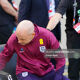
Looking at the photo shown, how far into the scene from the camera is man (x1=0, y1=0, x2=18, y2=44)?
3.90m

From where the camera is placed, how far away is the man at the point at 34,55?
2953 mm

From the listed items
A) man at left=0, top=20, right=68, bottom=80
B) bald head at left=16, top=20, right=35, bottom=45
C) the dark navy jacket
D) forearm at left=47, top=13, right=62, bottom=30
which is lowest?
man at left=0, top=20, right=68, bottom=80

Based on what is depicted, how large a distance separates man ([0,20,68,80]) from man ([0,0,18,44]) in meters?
0.98

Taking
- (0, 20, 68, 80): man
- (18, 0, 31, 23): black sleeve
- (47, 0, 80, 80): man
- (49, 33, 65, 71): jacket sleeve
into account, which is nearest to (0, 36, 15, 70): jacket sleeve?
(0, 20, 68, 80): man

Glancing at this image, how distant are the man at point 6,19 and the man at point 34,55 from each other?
975 millimetres

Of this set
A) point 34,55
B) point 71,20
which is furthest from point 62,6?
point 34,55

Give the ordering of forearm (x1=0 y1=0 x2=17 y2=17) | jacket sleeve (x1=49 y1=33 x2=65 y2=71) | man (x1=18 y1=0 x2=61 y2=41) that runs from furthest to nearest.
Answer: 1. forearm (x1=0 y1=0 x2=17 y2=17)
2. man (x1=18 y1=0 x2=61 y2=41)
3. jacket sleeve (x1=49 y1=33 x2=65 y2=71)

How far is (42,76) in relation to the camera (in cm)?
307

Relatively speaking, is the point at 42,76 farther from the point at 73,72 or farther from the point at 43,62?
the point at 73,72

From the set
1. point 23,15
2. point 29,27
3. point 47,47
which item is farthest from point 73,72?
point 29,27

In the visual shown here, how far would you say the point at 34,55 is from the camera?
3021 mm

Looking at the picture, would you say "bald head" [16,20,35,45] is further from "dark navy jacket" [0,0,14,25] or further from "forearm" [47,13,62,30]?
"dark navy jacket" [0,0,14,25]

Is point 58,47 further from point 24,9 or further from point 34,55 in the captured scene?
point 24,9

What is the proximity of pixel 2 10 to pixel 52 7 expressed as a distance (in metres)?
0.66
